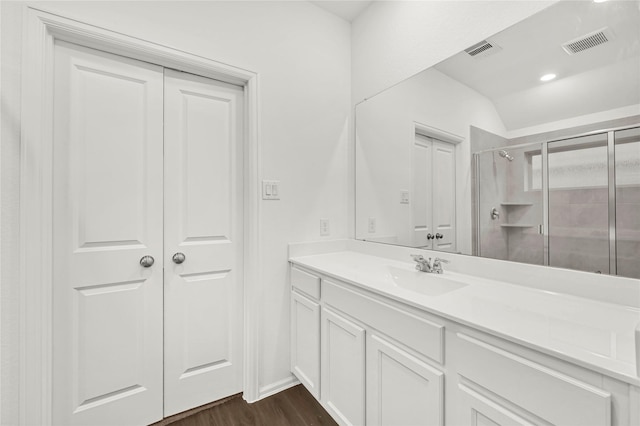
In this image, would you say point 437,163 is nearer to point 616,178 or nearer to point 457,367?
point 616,178

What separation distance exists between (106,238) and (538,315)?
1.90 m

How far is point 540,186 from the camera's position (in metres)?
1.13

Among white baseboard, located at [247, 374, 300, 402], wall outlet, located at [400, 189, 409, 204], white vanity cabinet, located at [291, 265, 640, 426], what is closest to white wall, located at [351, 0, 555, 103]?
wall outlet, located at [400, 189, 409, 204]

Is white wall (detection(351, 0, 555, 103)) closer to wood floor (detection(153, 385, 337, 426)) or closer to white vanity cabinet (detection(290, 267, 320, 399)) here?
white vanity cabinet (detection(290, 267, 320, 399))

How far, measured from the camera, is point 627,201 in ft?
3.02

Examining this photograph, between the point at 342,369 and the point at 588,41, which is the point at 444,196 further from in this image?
the point at 342,369

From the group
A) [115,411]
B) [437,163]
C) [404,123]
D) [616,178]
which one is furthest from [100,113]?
[616,178]

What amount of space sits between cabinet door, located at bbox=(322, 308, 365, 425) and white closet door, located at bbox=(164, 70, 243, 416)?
0.65m

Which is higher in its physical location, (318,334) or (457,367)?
(457,367)

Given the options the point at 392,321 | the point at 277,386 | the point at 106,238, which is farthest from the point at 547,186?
the point at 106,238

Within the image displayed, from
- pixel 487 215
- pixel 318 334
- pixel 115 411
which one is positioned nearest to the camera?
pixel 487 215

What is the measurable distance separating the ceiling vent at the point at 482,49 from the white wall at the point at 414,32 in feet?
0.10

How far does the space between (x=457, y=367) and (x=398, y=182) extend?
118cm

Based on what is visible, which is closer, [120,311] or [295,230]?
[120,311]
